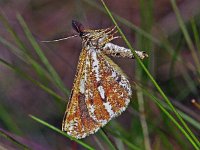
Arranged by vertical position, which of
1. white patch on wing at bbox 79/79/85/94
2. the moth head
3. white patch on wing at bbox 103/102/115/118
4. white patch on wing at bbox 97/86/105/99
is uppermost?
the moth head

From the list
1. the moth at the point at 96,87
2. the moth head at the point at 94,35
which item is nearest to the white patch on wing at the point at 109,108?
the moth at the point at 96,87

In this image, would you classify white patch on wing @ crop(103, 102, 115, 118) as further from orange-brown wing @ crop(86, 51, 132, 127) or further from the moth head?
the moth head

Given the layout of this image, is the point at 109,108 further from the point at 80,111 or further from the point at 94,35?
the point at 94,35

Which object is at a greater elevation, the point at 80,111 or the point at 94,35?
the point at 94,35

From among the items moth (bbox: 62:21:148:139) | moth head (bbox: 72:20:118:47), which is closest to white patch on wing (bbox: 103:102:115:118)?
moth (bbox: 62:21:148:139)

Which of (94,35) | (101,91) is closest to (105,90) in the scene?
(101,91)

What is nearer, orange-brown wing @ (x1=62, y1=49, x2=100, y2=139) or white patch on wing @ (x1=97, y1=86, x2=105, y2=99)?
orange-brown wing @ (x1=62, y1=49, x2=100, y2=139)

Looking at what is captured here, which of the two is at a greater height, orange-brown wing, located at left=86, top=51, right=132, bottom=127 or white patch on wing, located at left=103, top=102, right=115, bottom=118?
orange-brown wing, located at left=86, top=51, right=132, bottom=127

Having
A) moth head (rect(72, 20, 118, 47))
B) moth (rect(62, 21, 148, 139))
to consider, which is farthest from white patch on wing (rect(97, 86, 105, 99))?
moth head (rect(72, 20, 118, 47))
